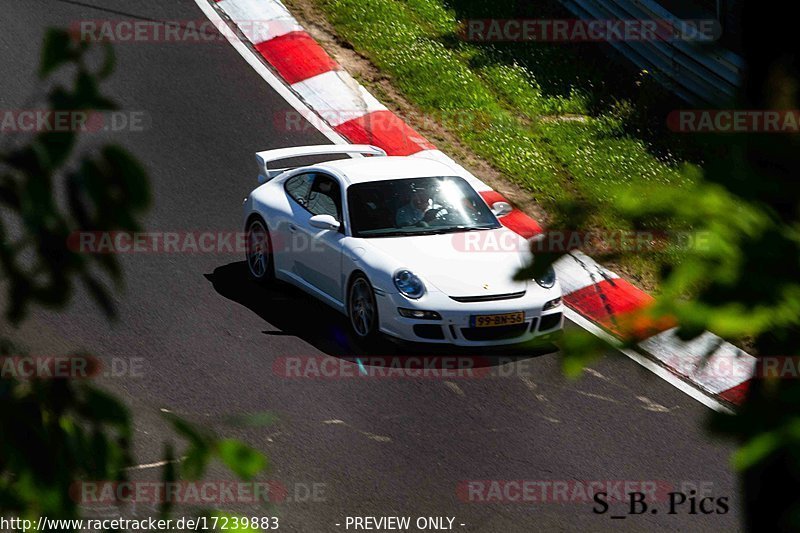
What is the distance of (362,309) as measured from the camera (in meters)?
9.80

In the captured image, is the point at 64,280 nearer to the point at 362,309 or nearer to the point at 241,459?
the point at 241,459

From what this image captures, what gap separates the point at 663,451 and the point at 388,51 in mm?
8131

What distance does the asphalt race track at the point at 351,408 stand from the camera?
7.66 m

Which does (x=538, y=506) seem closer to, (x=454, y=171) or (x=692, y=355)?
(x=454, y=171)

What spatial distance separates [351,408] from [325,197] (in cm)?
255

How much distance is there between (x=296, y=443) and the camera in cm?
829

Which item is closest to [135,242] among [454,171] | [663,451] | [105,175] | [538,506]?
[105,175]

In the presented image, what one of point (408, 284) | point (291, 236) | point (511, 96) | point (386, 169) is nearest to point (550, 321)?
point (408, 284)

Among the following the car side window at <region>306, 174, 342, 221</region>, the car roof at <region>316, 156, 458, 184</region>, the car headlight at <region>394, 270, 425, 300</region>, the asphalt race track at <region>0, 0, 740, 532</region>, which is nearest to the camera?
the asphalt race track at <region>0, 0, 740, 532</region>

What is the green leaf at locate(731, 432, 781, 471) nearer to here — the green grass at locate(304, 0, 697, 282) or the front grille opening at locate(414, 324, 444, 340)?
the front grille opening at locate(414, 324, 444, 340)

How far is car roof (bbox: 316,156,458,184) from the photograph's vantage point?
10586 mm

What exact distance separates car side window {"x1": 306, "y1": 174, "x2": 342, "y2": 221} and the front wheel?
2.61 feet

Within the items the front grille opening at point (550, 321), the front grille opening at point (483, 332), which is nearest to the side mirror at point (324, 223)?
the front grille opening at point (483, 332)

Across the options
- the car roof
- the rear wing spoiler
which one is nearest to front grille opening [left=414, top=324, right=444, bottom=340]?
the car roof
